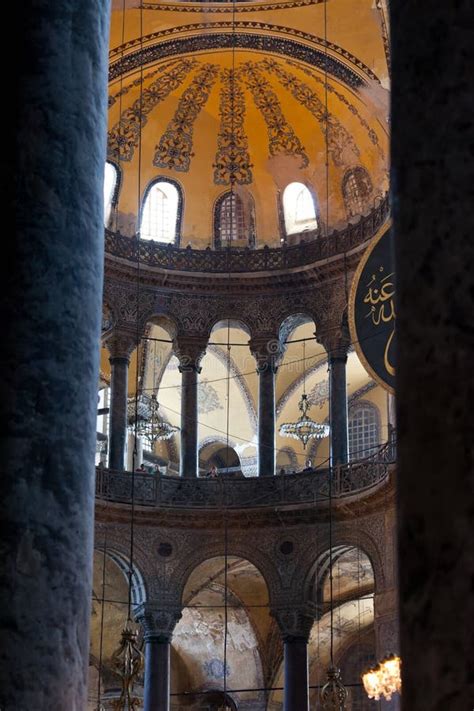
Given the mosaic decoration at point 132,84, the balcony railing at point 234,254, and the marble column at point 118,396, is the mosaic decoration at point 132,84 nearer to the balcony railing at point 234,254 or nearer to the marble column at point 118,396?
the balcony railing at point 234,254

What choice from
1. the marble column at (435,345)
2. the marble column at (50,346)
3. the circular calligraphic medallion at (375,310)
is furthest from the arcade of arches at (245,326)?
the marble column at (435,345)

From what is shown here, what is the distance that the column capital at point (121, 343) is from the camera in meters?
18.8

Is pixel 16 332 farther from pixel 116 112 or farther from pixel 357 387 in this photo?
pixel 357 387

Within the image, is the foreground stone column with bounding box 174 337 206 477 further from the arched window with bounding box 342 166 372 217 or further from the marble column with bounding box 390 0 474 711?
the marble column with bounding box 390 0 474 711

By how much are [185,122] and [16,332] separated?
53.7 ft

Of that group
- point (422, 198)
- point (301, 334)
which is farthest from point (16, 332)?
point (301, 334)

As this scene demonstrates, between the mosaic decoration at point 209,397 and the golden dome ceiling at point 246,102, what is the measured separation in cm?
473

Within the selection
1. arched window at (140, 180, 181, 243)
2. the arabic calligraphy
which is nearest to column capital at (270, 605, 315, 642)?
the arabic calligraphy

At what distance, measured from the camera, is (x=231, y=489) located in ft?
59.7

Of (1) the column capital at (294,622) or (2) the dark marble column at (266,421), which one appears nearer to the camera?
(1) the column capital at (294,622)

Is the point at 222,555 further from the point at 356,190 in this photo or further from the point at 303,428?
the point at 356,190

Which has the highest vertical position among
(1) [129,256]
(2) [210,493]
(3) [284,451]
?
(1) [129,256]

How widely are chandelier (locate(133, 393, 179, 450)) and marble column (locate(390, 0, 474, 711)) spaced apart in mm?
17722

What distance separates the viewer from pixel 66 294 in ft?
10.6
